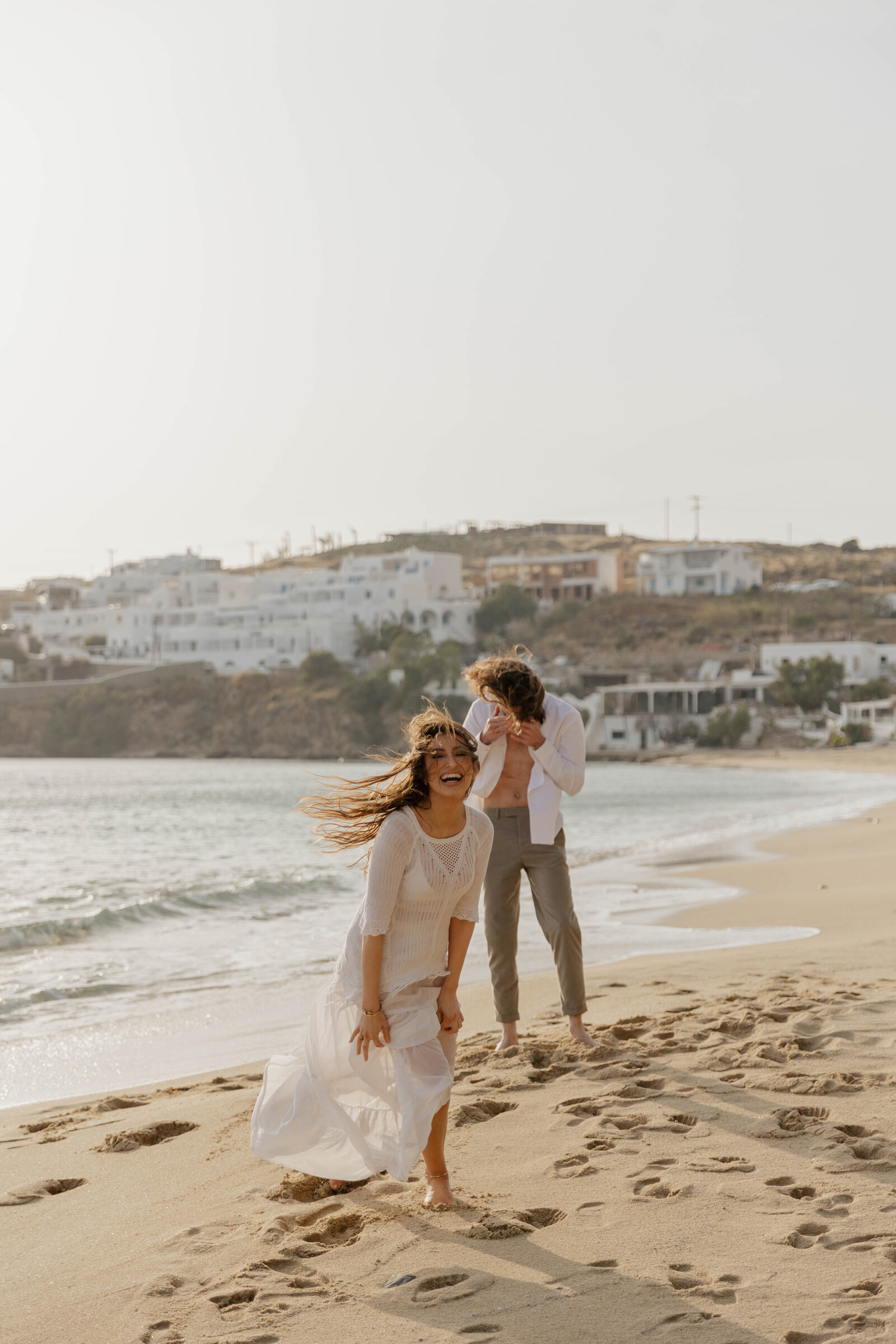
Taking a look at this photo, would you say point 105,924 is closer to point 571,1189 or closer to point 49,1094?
point 49,1094

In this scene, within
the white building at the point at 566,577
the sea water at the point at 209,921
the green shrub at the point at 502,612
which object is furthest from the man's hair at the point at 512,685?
the white building at the point at 566,577

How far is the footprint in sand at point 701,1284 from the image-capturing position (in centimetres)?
267

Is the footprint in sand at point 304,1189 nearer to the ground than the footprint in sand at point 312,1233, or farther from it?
nearer to the ground

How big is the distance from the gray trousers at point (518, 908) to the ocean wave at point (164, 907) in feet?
19.8

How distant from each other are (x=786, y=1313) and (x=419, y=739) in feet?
5.44

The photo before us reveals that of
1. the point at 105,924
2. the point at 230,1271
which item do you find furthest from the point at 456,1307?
the point at 105,924

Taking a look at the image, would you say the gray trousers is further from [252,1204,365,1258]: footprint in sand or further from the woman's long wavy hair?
[252,1204,365,1258]: footprint in sand

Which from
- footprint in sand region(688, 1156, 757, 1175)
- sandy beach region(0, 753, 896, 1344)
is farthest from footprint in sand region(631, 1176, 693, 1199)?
footprint in sand region(688, 1156, 757, 1175)

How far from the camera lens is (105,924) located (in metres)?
10.9

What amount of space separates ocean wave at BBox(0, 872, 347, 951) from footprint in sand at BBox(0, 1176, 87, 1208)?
6318 mm

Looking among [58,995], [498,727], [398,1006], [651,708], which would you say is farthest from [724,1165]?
[651,708]

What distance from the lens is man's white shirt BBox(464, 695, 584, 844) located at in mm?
4965

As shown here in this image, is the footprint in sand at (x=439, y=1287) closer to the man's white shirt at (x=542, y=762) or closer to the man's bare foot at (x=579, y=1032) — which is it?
the man's bare foot at (x=579, y=1032)

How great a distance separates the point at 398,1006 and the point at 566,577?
8656 cm
